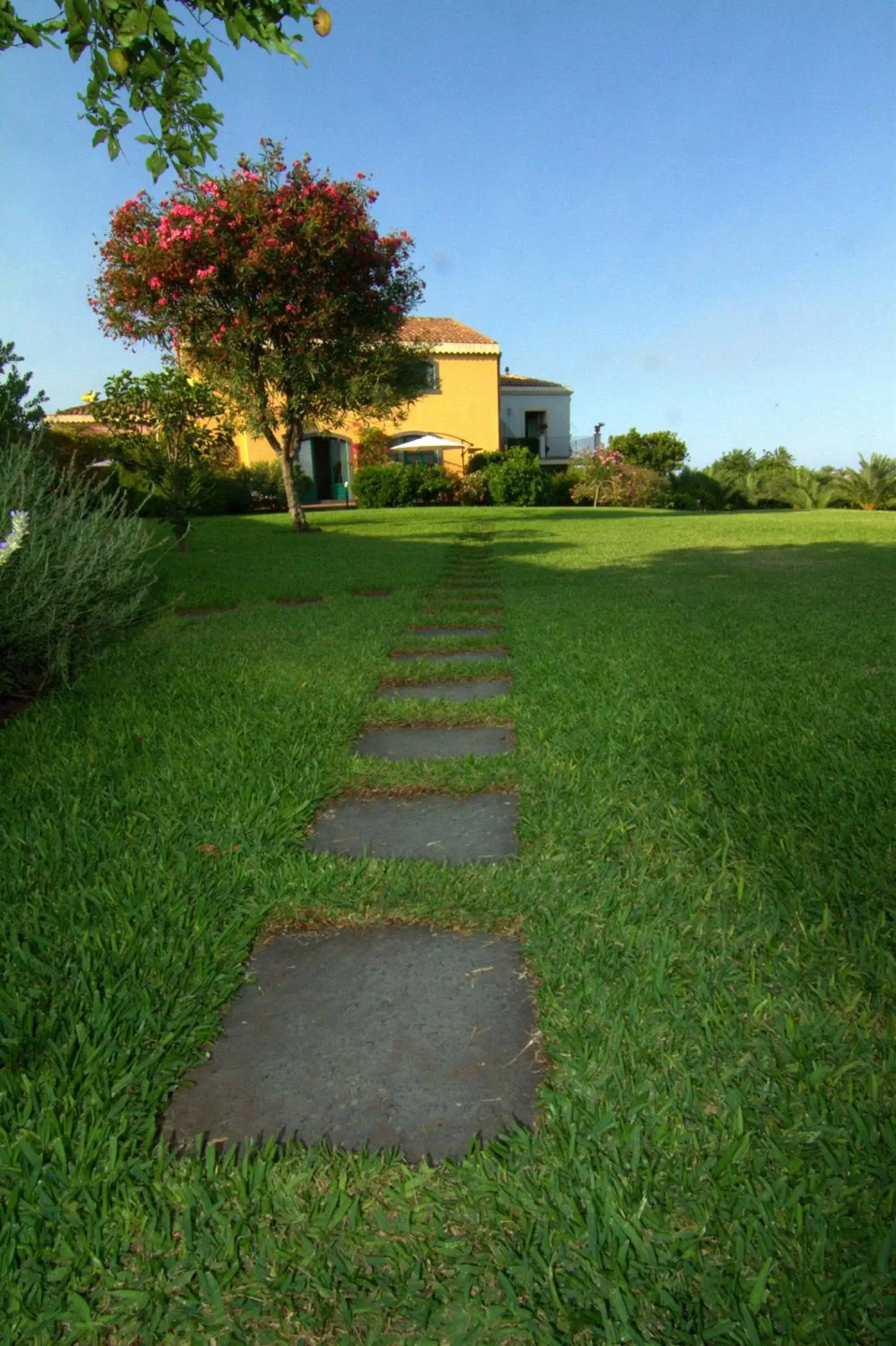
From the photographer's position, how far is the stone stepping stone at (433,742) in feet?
10.7

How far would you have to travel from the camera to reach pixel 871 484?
29219mm

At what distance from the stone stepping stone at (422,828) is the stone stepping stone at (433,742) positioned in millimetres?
361

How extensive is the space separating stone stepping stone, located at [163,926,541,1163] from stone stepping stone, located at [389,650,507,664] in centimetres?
293

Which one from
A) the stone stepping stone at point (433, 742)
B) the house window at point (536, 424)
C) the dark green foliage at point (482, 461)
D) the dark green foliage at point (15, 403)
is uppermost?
the house window at point (536, 424)

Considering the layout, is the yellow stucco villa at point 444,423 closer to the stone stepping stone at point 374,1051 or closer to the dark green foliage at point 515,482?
the dark green foliage at point 515,482

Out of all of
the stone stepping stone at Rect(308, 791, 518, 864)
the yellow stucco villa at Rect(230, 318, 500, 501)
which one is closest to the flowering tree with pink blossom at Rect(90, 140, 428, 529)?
the stone stepping stone at Rect(308, 791, 518, 864)

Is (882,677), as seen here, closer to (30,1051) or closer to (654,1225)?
(654,1225)

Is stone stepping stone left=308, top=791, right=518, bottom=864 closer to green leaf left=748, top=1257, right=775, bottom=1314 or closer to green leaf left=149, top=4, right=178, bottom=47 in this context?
green leaf left=748, top=1257, right=775, bottom=1314

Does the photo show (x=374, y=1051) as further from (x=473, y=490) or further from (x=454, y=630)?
(x=473, y=490)

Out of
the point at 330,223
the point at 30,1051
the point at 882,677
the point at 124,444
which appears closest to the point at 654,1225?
the point at 30,1051

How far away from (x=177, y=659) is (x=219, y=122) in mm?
2901

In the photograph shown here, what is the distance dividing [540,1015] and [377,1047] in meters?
0.31

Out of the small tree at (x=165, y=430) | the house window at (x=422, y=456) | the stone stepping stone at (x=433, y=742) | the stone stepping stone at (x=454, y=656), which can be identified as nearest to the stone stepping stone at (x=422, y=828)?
the stone stepping stone at (x=433, y=742)

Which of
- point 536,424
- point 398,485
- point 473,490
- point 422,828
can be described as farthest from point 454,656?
point 536,424
